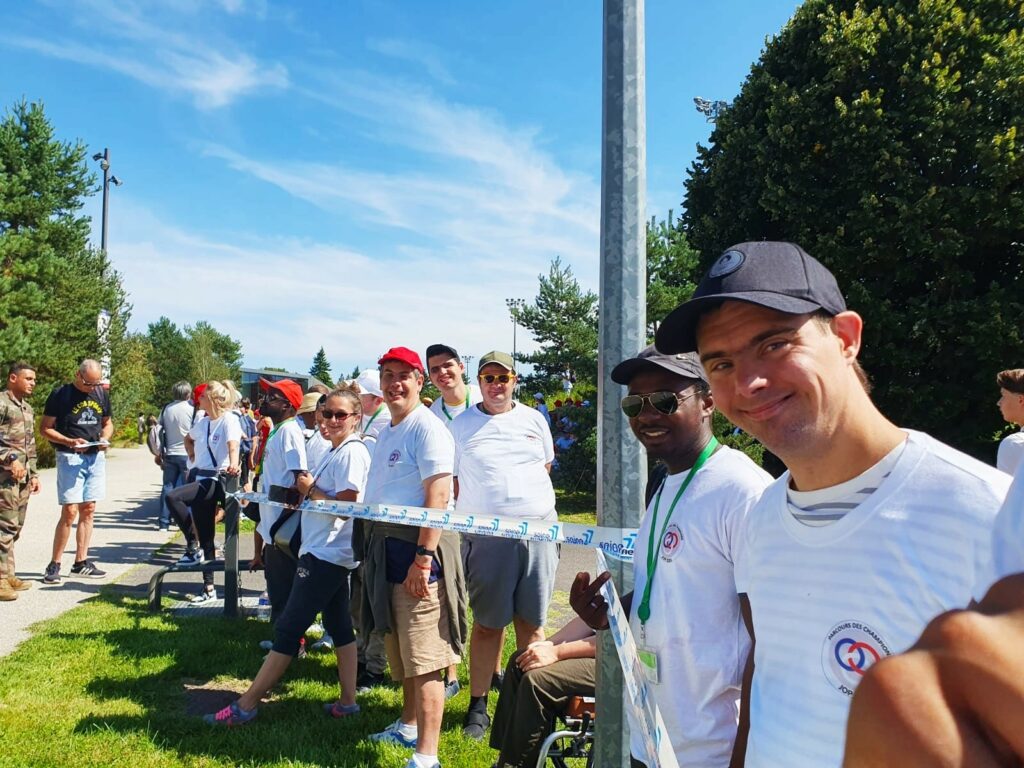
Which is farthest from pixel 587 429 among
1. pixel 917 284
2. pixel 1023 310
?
pixel 1023 310

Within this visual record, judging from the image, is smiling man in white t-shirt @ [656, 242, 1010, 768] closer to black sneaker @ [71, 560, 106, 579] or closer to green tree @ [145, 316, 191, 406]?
black sneaker @ [71, 560, 106, 579]

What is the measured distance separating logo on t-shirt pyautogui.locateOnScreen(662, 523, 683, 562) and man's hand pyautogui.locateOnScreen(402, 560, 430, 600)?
2.05 meters

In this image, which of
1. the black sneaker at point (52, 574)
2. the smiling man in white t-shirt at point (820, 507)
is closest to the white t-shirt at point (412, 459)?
the smiling man in white t-shirt at point (820, 507)

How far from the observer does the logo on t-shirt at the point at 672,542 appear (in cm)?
210

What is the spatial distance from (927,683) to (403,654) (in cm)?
369

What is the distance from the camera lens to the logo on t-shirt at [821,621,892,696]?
1.24 metres

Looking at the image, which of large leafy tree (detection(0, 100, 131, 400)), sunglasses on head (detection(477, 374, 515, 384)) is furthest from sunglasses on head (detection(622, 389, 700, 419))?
large leafy tree (detection(0, 100, 131, 400))

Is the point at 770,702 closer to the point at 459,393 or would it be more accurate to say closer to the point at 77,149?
the point at 459,393

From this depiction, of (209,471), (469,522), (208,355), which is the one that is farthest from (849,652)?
(208,355)

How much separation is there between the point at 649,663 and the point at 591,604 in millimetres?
274

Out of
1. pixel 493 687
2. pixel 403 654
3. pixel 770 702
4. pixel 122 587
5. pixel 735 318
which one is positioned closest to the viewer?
pixel 770 702

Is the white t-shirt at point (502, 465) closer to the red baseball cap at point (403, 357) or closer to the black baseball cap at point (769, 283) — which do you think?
the red baseball cap at point (403, 357)

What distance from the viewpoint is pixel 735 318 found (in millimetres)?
1528

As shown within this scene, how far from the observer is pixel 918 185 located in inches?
560
